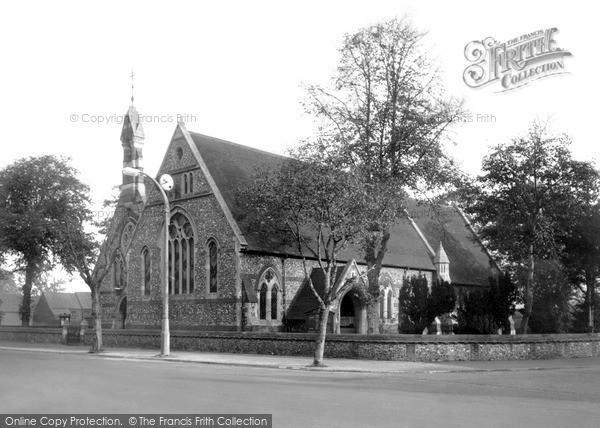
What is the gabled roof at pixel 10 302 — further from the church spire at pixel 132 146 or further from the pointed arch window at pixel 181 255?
the pointed arch window at pixel 181 255

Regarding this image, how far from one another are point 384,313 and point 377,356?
14.5 meters

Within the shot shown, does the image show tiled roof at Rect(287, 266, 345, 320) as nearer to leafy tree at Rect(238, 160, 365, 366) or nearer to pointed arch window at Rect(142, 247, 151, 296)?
leafy tree at Rect(238, 160, 365, 366)

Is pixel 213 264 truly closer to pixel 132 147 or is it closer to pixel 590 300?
pixel 132 147

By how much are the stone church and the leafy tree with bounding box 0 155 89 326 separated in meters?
13.6

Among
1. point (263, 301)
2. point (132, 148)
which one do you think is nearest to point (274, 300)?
point (263, 301)

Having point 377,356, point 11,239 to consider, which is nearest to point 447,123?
point 377,356

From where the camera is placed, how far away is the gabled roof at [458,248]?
48.6 meters

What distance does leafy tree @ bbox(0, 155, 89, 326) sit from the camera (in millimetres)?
54875

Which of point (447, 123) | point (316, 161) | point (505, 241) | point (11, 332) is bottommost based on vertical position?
point (11, 332)

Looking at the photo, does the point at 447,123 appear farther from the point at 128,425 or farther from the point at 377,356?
the point at 128,425

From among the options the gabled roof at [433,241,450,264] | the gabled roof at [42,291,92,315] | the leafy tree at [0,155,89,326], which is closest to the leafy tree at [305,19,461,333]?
the gabled roof at [433,241,450,264]

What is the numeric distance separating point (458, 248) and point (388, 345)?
26.7 metres

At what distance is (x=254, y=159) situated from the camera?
41.3 meters

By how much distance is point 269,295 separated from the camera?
35.4 m
